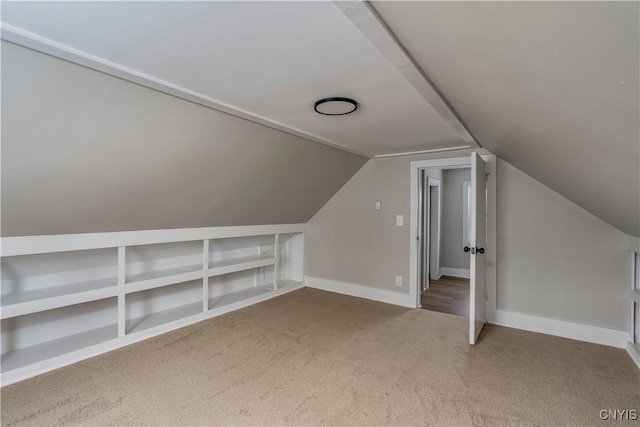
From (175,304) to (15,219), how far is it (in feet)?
6.07

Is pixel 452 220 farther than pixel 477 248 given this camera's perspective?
Yes

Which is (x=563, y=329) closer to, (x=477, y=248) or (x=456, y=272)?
(x=477, y=248)

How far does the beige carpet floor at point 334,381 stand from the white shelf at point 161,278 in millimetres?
490

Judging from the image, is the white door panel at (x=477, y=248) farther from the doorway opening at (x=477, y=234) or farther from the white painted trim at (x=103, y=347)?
the white painted trim at (x=103, y=347)

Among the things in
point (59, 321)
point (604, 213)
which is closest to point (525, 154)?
point (604, 213)

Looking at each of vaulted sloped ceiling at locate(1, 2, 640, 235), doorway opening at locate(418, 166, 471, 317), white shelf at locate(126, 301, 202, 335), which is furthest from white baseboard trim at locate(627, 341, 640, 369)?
white shelf at locate(126, 301, 202, 335)

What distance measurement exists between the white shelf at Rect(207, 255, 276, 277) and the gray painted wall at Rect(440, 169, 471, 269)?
3591mm

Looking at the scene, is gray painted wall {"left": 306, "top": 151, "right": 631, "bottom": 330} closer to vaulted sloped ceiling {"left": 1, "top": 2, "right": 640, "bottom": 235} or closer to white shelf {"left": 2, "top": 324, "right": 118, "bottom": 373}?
vaulted sloped ceiling {"left": 1, "top": 2, "right": 640, "bottom": 235}

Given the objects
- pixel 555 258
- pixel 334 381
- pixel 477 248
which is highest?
pixel 477 248

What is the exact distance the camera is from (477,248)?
2.89m

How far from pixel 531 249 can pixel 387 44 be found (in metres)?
2.93

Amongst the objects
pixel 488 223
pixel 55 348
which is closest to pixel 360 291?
pixel 488 223

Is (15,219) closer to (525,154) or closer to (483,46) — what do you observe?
(483,46)

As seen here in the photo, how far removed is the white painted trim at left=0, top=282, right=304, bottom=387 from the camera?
220cm
